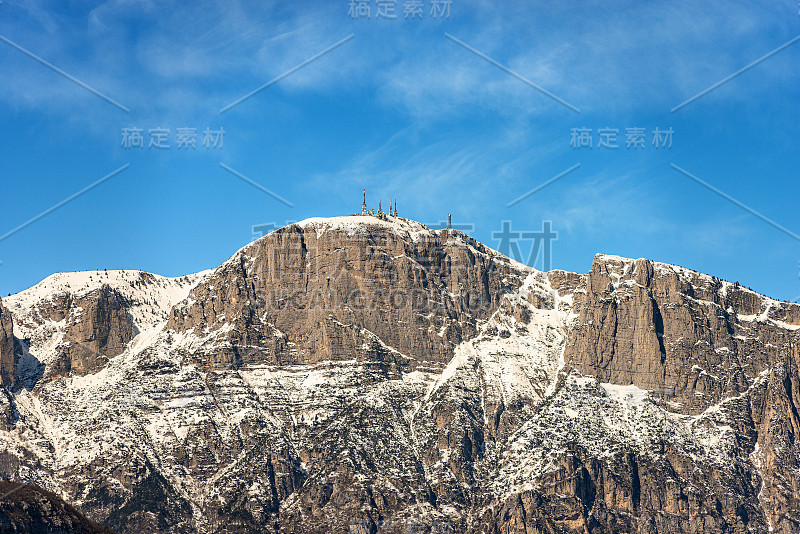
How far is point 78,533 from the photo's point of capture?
19825 centimetres

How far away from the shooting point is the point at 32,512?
19525 centimetres

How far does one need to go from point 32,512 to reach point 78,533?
7.17 metres
